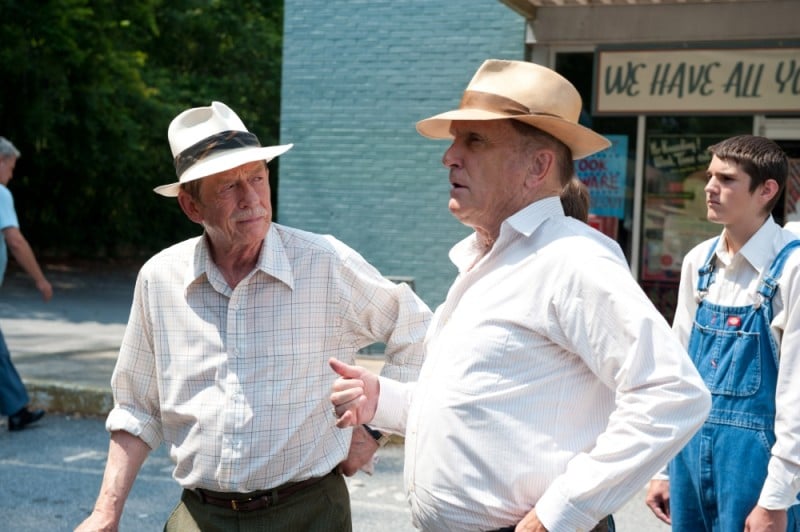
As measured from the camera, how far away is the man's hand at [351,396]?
8.86ft

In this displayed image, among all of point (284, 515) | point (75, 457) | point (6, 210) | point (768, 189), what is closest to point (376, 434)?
point (284, 515)

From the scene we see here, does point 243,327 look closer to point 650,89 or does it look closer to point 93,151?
point 650,89

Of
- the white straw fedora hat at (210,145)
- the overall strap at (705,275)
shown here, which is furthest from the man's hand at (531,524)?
the overall strap at (705,275)

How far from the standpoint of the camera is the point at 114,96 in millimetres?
20891

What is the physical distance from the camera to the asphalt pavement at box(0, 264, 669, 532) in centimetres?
623

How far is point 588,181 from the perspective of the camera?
1057 cm

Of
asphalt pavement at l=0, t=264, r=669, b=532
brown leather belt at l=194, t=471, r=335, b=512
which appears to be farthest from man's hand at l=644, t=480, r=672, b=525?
asphalt pavement at l=0, t=264, r=669, b=532

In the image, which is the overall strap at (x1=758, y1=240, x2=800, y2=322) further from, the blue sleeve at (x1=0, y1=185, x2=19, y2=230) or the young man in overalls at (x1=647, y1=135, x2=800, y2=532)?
the blue sleeve at (x1=0, y1=185, x2=19, y2=230)

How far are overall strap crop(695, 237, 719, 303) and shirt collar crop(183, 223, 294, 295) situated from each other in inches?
57.4

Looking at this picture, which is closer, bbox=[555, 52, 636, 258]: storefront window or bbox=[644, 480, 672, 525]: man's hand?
bbox=[644, 480, 672, 525]: man's hand

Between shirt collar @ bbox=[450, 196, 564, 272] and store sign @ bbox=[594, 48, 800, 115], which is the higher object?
store sign @ bbox=[594, 48, 800, 115]

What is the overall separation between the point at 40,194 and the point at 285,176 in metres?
15.1

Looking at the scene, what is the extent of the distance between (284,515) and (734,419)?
1483mm

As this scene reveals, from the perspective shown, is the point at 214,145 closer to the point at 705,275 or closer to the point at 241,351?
the point at 241,351
